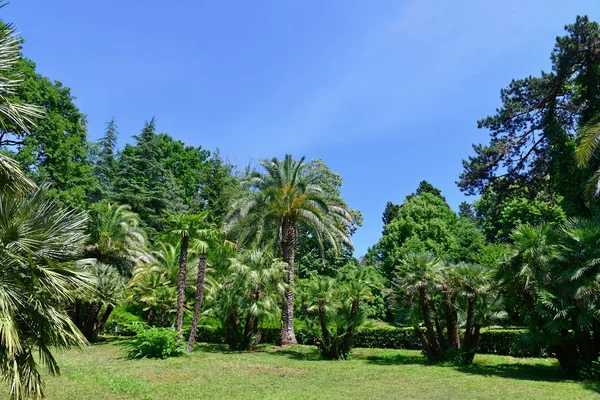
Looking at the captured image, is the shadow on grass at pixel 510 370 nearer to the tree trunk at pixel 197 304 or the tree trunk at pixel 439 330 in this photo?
the tree trunk at pixel 439 330

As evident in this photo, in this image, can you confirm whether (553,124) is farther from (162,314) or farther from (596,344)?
(162,314)

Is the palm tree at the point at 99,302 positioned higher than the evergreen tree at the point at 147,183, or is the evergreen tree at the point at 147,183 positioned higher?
the evergreen tree at the point at 147,183

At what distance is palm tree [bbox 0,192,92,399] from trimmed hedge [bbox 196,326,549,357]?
1436 cm

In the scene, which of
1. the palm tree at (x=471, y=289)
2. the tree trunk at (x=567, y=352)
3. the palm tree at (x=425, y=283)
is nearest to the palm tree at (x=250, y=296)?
the palm tree at (x=425, y=283)

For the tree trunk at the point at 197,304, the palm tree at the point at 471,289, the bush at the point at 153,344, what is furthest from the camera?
the tree trunk at the point at 197,304

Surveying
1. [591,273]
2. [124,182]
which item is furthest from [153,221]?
[591,273]

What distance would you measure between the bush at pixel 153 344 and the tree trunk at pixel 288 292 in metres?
7.07

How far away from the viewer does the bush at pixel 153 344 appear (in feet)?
54.0

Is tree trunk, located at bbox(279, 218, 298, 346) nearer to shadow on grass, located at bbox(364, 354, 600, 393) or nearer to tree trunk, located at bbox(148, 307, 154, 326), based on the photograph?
shadow on grass, located at bbox(364, 354, 600, 393)

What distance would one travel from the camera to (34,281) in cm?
593

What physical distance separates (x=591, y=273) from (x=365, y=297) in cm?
856

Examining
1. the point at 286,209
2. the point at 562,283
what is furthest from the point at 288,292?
the point at 562,283

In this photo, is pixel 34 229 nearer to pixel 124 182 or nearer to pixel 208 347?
pixel 208 347

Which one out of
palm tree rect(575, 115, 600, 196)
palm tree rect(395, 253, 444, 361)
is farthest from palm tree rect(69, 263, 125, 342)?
palm tree rect(575, 115, 600, 196)
